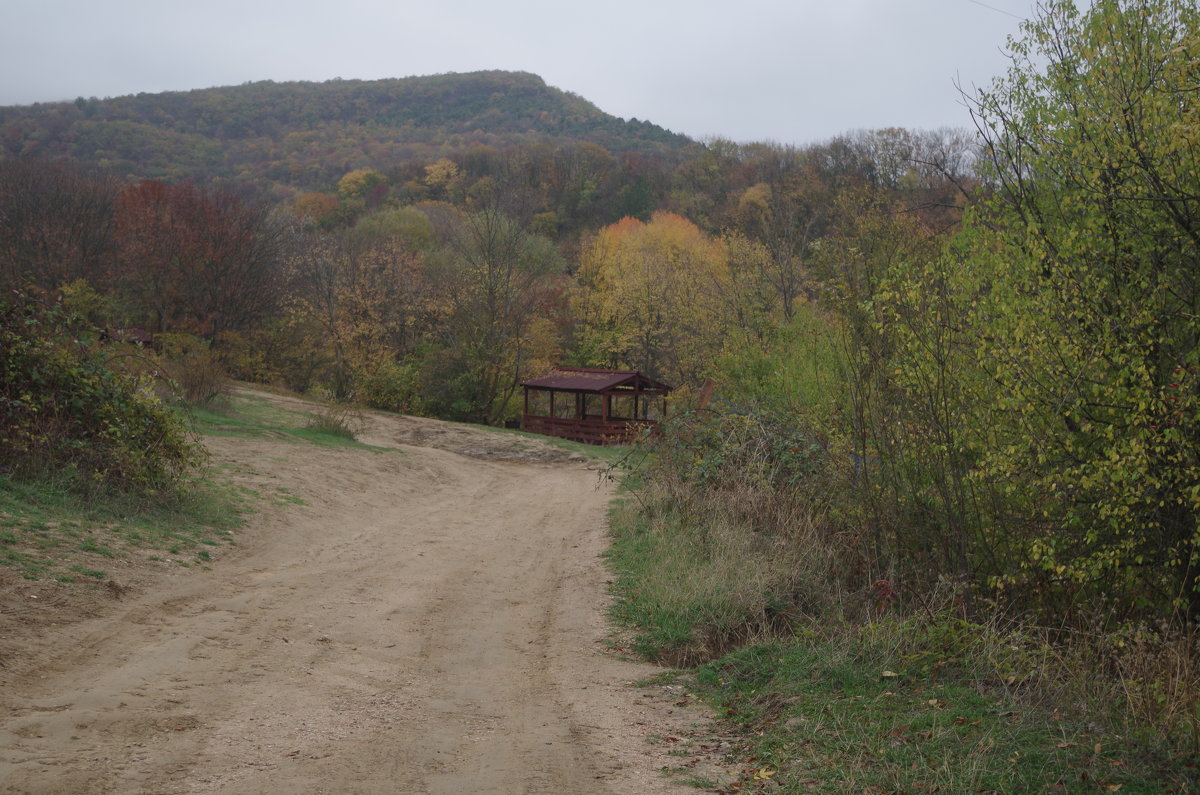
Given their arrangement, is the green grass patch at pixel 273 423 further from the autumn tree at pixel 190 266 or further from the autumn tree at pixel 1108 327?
the autumn tree at pixel 1108 327

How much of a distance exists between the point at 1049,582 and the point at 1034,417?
61.4 inches

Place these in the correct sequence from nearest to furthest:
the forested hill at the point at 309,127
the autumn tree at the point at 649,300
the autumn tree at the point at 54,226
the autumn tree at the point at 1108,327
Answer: the autumn tree at the point at 1108,327 → the autumn tree at the point at 54,226 → the autumn tree at the point at 649,300 → the forested hill at the point at 309,127

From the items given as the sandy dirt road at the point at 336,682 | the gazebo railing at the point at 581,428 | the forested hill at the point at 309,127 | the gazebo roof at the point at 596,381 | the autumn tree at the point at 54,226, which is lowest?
the gazebo railing at the point at 581,428

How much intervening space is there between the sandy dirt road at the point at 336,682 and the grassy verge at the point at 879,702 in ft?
1.97

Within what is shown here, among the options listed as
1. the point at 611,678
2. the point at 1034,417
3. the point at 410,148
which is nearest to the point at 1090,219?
the point at 1034,417

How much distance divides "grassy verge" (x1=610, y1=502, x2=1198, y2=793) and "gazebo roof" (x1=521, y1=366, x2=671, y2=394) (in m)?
25.8

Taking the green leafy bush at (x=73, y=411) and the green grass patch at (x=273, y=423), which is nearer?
the green leafy bush at (x=73, y=411)

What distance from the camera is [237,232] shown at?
127 ft

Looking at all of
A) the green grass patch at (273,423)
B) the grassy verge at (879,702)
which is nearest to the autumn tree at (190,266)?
the green grass patch at (273,423)

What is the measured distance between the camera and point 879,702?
18.5 feet

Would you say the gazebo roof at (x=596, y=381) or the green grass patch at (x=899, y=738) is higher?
the gazebo roof at (x=596, y=381)

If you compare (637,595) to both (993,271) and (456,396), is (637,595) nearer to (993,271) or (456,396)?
(993,271)

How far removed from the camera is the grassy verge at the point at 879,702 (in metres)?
4.44

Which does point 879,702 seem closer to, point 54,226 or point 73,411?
point 73,411
